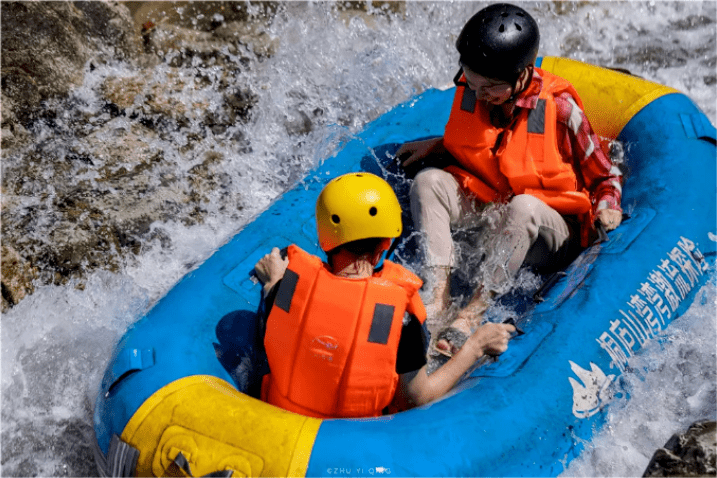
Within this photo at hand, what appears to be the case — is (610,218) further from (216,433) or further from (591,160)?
(216,433)

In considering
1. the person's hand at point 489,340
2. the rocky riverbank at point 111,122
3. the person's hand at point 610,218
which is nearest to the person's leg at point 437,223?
the person's hand at point 489,340

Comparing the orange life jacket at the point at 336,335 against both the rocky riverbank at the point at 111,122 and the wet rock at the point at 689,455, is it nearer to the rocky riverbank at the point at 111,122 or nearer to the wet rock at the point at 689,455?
the wet rock at the point at 689,455

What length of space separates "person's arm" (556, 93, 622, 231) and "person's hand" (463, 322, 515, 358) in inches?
40.3

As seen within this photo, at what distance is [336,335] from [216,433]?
0.52 metres

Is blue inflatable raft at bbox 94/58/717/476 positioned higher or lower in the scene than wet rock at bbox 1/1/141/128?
lower

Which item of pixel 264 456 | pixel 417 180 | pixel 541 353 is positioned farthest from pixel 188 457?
pixel 417 180

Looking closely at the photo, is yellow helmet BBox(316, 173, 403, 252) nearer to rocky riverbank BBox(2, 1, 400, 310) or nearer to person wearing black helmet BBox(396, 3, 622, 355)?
person wearing black helmet BBox(396, 3, 622, 355)

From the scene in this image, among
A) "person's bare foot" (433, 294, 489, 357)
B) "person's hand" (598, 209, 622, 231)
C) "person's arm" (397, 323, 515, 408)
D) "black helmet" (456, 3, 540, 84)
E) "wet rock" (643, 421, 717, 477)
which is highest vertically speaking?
"black helmet" (456, 3, 540, 84)

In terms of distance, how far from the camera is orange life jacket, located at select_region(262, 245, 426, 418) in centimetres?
252

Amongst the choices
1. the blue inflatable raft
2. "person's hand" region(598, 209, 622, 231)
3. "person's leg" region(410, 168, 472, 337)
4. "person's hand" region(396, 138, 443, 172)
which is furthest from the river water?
"person's leg" region(410, 168, 472, 337)

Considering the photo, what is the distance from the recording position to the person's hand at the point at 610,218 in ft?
11.3

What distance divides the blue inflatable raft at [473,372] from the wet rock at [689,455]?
0.47m

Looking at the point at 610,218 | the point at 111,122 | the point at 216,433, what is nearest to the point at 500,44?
the point at 610,218

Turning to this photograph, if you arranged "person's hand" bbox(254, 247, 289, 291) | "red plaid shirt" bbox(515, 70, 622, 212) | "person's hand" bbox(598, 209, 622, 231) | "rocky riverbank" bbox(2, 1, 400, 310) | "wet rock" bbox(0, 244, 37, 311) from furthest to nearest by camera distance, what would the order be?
"rocky riverbank" bbox(2, 1, 400, 310) < "wet rock" bbox(0, 244, 37, 311) < "person's hand" bbox(598, 209, 622, 231) < "red plaid shirt" bbox(515, 70, 622, 212) < "person's hand" bbox(254, 247, 289, 291)
